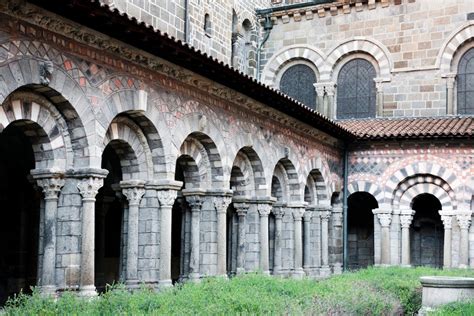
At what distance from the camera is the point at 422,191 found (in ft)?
72.1

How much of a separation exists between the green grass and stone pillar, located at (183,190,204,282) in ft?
9.55

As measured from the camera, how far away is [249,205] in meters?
17.5

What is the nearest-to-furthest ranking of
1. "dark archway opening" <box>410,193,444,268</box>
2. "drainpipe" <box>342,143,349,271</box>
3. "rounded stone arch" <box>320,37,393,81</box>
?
"drainpipe" <box>342,143,349,271</box> → "dark archway opening" <box>410,193,444,268</box> → "rounded stone arch" <box>320,37,393,81</box>

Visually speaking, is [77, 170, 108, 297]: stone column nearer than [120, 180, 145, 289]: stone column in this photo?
Yes

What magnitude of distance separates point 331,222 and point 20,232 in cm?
1040

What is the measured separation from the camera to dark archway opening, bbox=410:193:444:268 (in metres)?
23.5

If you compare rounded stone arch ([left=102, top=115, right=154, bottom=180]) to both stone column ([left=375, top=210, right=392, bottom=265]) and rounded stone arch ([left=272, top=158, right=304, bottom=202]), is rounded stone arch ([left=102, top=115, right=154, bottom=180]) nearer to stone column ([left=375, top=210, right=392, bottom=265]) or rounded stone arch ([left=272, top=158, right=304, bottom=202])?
rounded stone arch ([left=272, top=158, right=304, bottom=202])

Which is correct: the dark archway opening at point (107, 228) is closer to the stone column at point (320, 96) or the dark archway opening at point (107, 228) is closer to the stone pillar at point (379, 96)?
the stone column at point (320, 96)

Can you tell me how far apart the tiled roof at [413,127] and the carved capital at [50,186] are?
41.8 ft

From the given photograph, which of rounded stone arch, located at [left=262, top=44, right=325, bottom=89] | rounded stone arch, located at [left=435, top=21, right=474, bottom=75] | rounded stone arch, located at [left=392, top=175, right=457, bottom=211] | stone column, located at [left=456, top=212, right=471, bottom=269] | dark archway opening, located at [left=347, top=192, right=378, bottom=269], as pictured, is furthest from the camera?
rounded stone arch, located at [left=262, top=44, right=325, bottom=89]

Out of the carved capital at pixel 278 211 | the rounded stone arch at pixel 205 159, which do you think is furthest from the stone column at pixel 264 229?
the rounded stone arch at pixel 205 159

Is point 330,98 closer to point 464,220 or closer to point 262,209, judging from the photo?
point 464,220

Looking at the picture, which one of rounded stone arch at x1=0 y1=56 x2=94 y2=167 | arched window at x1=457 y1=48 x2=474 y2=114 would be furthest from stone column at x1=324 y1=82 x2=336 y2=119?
rounded stone arch at x1=0 y1=56 x2=94 y2=167

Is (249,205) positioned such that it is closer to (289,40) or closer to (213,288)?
(213,288)
